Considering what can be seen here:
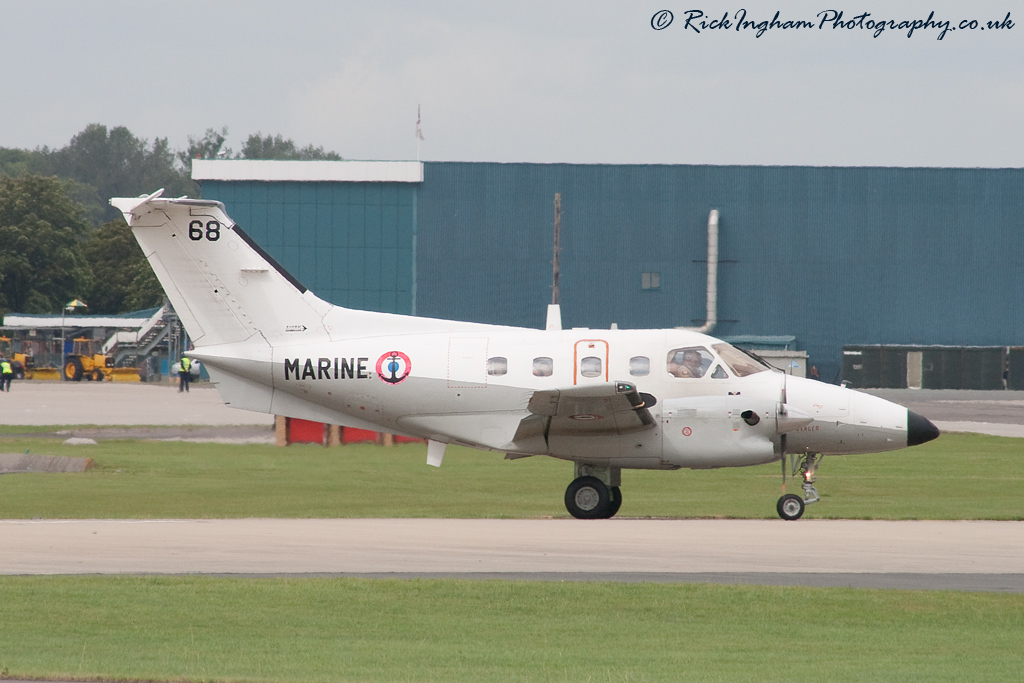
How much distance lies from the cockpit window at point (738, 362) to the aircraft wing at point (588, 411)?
141 centimetres

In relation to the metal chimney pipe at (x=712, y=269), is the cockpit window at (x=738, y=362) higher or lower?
lower

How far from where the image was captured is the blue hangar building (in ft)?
236

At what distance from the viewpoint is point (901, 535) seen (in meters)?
18.5

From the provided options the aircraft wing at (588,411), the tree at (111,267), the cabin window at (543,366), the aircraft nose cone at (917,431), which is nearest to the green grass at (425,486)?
the aircraft nose cone at (917,431)

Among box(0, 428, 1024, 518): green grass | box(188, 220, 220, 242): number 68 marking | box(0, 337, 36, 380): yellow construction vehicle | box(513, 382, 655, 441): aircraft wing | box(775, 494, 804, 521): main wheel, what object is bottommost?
box(0, 428, 1024, 518): green grass

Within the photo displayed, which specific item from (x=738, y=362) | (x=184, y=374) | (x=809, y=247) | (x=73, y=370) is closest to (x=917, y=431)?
(x=738, y=362)

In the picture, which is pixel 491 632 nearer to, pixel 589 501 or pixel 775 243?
pixel 589 501

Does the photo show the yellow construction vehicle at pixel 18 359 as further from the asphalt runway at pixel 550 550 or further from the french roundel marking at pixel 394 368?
the french roundel marking at pixel 394 368

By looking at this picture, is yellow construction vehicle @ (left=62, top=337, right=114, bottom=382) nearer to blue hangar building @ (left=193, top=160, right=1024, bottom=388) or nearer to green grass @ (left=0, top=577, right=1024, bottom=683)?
blue hangar building @ (left=193, top=160, right=1024, bottom=388)

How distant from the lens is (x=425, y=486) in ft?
82.5

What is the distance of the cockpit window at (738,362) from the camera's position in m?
19.7

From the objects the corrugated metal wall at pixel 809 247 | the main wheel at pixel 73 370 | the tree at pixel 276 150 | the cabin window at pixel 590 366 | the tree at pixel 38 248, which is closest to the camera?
the cabin window at pixel 590 366

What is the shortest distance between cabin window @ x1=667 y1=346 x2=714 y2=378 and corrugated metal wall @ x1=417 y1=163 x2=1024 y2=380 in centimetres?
5241

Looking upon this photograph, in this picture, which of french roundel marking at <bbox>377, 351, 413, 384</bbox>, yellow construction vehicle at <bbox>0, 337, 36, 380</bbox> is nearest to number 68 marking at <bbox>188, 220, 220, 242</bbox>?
french roundel marking at <bbox>377, 351, 413, 384</bbox>
